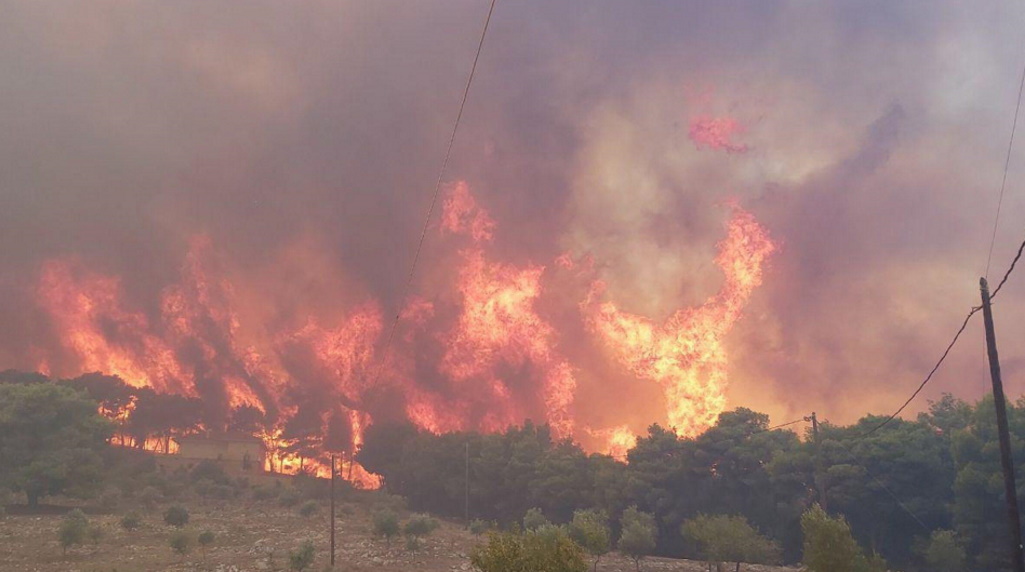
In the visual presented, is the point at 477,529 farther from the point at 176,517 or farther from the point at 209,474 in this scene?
the point at 209,474

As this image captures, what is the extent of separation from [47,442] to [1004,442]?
105 meters

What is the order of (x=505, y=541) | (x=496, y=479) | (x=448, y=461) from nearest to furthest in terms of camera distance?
(x=505, y=541)
(x=496, y=479)
(x=448, y=461)

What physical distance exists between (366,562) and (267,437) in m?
117

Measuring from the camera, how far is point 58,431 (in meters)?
90.6

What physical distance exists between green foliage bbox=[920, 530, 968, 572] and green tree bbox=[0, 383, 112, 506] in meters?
100

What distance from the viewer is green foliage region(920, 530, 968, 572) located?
59.8m

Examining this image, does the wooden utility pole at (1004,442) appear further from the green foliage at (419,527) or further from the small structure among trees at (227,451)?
the small structure among trees at (227,451)

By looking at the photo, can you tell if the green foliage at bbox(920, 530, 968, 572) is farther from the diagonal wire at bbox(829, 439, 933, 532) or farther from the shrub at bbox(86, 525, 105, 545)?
the shrub at bbox(86, 525, 105, 545)

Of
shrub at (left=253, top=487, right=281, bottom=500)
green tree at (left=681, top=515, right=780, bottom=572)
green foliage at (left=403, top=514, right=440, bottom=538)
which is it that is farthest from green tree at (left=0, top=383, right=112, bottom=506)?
green tree at (left=681, top=515, right=780, bottom=572)

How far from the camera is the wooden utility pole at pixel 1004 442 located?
23.6m

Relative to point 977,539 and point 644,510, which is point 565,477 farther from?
point 977,539

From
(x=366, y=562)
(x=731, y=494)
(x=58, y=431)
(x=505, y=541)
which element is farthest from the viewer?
(x=58, y=431)

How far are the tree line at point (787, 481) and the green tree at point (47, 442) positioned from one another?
53916 mm

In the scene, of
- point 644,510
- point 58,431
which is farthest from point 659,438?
point 58,431
